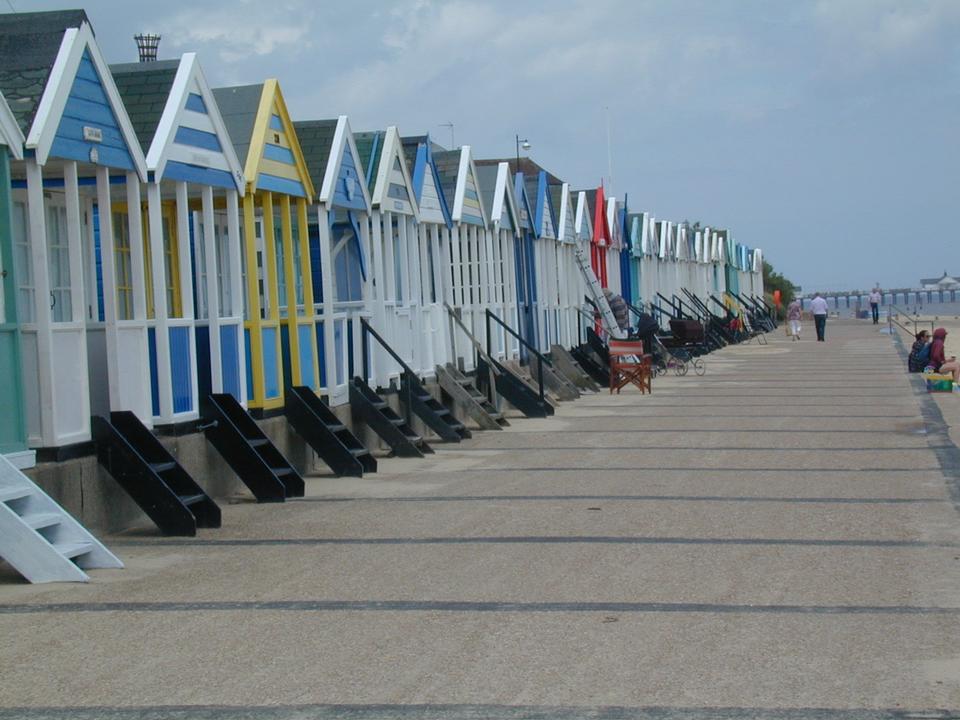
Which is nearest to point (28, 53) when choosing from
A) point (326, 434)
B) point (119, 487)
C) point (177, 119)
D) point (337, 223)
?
point (177, 119)

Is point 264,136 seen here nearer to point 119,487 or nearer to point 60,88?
point 60,88

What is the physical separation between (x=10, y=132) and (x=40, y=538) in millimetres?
2881

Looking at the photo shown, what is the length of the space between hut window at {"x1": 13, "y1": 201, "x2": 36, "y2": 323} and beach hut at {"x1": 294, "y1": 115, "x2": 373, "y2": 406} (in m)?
4.78

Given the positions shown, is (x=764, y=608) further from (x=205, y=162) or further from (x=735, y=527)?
(x=205, y=162)

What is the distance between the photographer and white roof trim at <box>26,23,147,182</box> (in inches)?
398

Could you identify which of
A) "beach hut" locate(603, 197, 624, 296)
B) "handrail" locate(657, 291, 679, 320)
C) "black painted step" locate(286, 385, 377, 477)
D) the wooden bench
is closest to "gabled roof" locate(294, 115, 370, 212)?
"black painted step" locate(286, 385, 377, 477)

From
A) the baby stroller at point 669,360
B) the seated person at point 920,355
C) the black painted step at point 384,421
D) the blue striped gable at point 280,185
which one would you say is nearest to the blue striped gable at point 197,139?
the blue striped gable at point 280,185

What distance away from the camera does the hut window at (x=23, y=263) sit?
1142 centimetres

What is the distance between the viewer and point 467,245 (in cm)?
2288

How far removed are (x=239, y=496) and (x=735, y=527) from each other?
495 centimetres

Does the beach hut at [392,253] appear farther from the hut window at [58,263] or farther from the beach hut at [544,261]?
the beach hut at [544,261]

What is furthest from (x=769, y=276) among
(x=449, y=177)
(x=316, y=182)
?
(x=316, y=182)

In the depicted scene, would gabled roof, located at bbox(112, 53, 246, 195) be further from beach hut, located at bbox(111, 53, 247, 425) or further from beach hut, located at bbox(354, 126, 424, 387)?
beach hut, located at bbox(354, 126, 424, 387)

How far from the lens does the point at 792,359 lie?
121 feet
